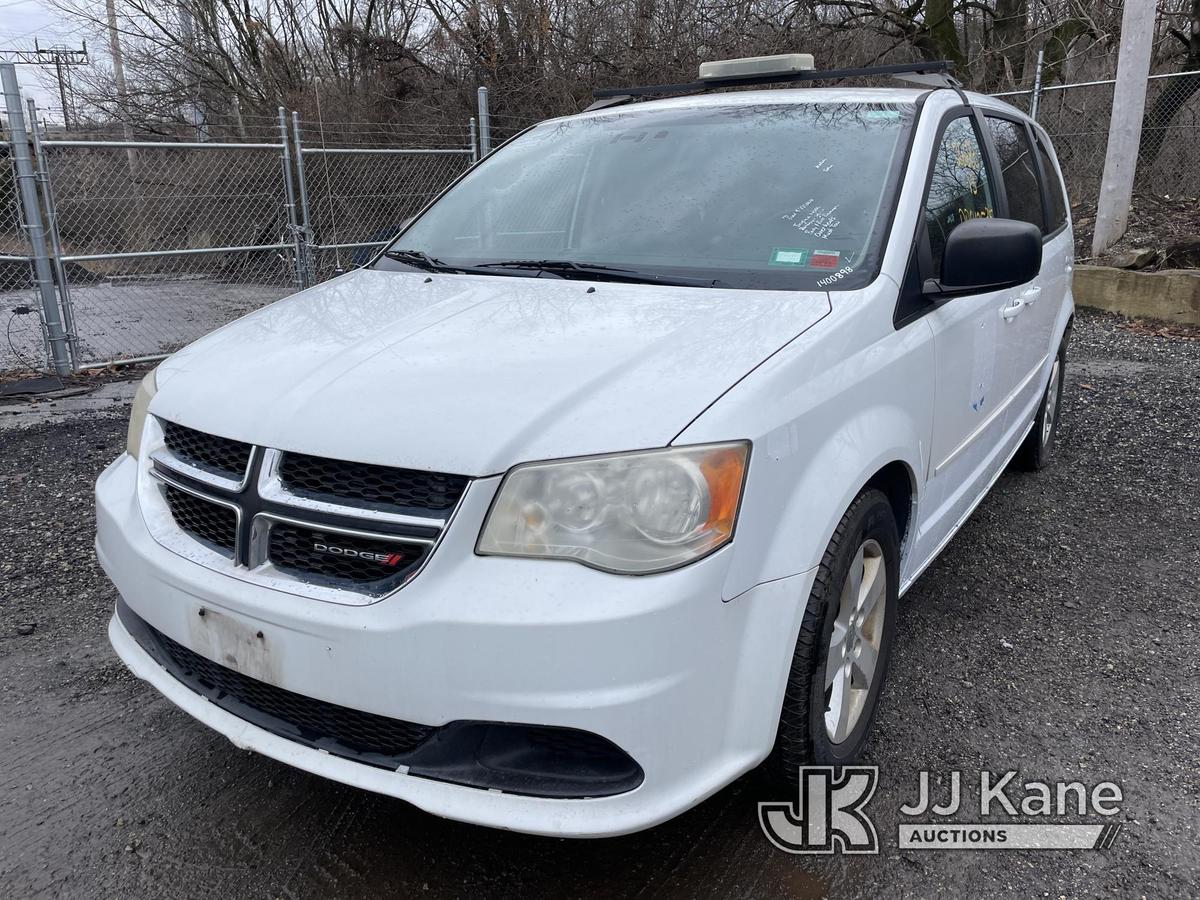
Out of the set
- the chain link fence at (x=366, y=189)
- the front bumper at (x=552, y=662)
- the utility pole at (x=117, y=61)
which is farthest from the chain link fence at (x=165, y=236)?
the front bumper at (x=552, y=662)

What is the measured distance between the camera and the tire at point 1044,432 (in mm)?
4688

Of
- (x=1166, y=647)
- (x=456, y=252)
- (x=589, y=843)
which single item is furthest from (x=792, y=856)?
(x=456, y=252)

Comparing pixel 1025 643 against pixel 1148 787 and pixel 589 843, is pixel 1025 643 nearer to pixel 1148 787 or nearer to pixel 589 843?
pixel 1148 787

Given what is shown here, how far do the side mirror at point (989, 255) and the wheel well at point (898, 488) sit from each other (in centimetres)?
54

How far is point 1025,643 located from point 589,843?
174cm

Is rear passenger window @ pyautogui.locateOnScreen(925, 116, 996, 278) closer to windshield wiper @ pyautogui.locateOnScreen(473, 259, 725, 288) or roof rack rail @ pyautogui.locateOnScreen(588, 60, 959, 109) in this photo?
roof rack rail @ pyautogui.locateOnScreen(588, 60, 959, 109)

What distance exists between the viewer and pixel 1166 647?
3.13 m

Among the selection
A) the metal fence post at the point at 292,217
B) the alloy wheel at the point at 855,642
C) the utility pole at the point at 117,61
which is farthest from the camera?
the utility pole at the point at 117,61

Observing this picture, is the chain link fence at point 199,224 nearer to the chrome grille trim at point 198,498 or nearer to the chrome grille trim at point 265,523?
the chrome grille trim at point 198,498

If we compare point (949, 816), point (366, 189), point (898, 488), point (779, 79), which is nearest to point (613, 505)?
point (898, 488)

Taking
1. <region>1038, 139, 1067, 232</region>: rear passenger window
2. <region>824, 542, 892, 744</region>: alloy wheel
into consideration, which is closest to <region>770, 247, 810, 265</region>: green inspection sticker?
<region>824, 542, 892, 744</region>: alloy wheel

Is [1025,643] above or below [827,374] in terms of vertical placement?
below

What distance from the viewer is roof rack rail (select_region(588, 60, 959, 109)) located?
3.52 meters

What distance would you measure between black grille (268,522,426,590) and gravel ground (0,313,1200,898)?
0.77 m
